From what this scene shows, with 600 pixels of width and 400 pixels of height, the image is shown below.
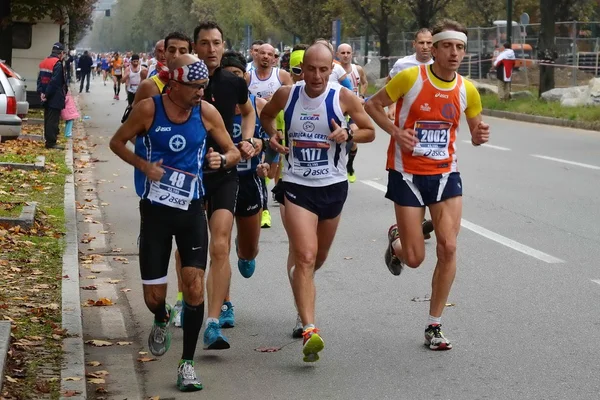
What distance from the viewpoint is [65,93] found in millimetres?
22250

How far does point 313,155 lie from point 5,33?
82.1ft

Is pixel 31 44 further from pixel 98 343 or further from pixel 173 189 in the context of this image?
pixel 173 189

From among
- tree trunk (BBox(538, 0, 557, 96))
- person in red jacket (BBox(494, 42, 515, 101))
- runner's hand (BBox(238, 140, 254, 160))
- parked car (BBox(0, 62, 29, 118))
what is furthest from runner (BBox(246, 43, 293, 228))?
tree trunk (BBox(538, 0, 557, 96))

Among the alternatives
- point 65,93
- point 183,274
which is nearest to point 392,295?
point 183,274

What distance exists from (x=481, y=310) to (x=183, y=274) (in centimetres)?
274

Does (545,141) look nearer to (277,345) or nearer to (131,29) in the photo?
(277,345)

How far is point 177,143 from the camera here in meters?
6.38

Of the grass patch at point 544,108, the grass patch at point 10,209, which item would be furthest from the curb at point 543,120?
the grass patch at point 10,209

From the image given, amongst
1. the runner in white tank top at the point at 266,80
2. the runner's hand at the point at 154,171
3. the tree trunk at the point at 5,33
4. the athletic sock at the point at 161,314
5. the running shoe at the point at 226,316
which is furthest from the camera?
the tree trunk at the point at 5,33

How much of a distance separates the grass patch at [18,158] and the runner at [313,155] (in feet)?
35.3

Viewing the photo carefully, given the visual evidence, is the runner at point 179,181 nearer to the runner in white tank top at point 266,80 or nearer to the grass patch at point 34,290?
the grass patch at point 34,290

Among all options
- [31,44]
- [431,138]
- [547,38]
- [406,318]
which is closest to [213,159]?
[431,138]

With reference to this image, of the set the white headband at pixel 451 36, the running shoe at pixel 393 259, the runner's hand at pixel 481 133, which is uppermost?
the white headband at pixel 451 36

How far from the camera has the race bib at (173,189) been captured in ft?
21.0
